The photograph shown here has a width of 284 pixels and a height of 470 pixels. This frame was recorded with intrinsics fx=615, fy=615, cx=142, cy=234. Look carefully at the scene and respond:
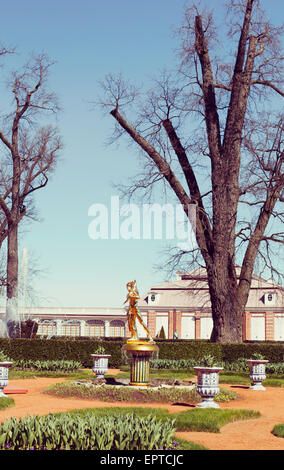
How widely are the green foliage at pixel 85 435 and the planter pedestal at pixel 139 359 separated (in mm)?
8289

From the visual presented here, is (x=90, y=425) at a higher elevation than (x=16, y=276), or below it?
below

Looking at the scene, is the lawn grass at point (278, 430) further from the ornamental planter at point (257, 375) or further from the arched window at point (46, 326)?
the arched window at point (46, 326)

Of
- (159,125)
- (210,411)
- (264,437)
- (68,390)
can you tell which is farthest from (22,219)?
(264,437)

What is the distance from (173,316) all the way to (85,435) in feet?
153

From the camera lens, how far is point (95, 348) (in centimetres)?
2409

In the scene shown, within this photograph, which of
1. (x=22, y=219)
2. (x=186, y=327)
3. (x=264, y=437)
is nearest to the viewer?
(x=264, y=437)

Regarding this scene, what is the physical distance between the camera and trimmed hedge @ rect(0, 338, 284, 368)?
23609mm

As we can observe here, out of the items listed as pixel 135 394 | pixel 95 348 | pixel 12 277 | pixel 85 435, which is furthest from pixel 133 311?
pixel 12 277

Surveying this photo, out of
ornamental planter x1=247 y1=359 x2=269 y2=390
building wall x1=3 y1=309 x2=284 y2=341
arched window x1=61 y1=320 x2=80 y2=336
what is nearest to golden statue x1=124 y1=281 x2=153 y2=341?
ornamental planter x1=247 y1=359 x2=269 y2=390

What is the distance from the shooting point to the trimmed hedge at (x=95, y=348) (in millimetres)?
23609

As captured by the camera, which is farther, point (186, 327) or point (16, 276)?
point (186, 327)
